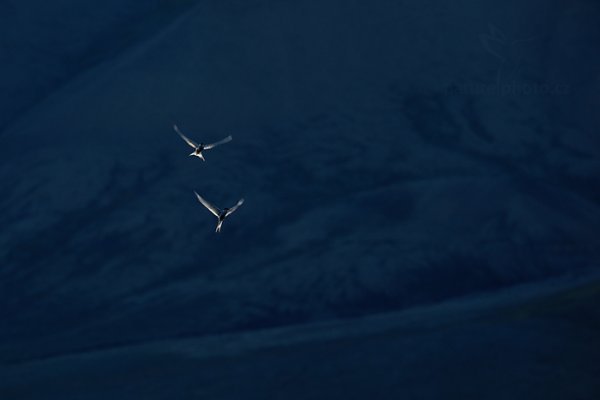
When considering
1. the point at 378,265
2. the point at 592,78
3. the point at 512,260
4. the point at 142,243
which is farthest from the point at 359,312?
the point at 592,78

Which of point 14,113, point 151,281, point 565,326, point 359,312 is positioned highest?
point 14,113

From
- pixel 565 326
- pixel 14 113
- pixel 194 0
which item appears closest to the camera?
pixel 565 326

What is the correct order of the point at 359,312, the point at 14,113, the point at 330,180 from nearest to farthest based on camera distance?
the point at 359,312 < the point at 330,180 < the point at 14,113

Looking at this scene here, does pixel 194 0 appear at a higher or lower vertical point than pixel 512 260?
higher

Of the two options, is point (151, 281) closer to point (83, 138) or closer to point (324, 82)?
point (83, 138)

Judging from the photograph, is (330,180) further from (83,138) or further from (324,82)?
Result: (83,138)

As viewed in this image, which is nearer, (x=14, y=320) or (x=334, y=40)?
(x=14, y=320)
